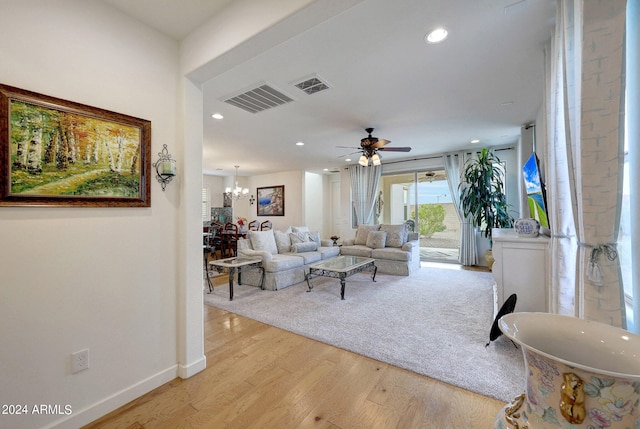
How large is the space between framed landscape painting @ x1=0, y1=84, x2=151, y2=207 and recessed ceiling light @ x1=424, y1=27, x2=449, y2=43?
2.25 metres

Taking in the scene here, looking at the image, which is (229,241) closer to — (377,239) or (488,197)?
(377,239)

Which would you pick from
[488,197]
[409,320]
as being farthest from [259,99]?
[488,197]

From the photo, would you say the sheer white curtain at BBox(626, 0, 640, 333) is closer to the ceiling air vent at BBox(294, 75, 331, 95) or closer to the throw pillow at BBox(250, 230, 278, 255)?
the ceiling air vent at BBox(294, 75, 331, 95)

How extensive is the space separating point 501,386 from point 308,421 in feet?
4.59

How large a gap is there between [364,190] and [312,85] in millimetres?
4893

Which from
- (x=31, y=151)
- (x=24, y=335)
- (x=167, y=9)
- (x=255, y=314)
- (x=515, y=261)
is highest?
(x=167, y=9)

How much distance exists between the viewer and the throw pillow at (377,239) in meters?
5.67

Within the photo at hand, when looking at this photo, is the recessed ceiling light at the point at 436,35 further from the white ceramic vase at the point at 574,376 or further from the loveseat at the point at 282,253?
the loveseat at the point at 282,253

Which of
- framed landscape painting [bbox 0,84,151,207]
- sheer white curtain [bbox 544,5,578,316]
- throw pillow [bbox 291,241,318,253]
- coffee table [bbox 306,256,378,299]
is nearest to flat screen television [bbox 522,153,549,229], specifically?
sheer white curtain [bbox 544,5,578,316]

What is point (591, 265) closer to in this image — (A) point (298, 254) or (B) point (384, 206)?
(A) point (298, 254)

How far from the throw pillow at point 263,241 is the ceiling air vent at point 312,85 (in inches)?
107

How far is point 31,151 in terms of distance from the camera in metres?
1.38

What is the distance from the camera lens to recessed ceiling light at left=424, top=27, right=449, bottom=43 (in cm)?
198

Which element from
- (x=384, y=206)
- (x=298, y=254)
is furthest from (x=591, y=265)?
(x=384, y=206)
